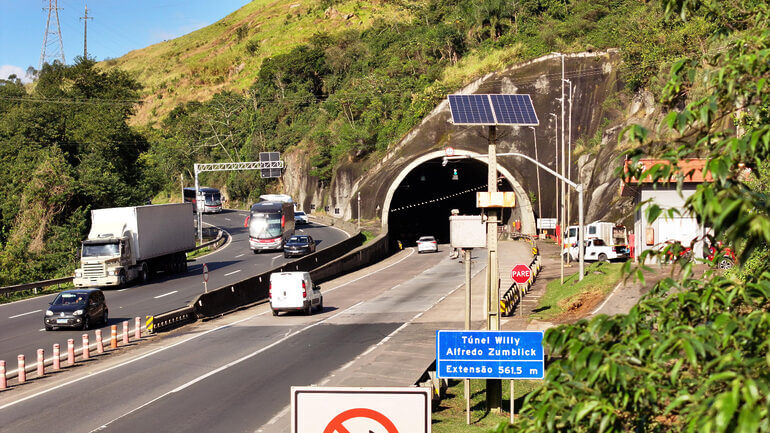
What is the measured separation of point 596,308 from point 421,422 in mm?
29639

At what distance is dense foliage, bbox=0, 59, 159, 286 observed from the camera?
204ft

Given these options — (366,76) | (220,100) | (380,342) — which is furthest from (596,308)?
(220,100)

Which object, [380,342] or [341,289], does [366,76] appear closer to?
[341,289]

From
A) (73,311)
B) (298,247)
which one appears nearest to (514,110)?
(73,311)

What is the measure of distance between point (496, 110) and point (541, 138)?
5526 centimetres

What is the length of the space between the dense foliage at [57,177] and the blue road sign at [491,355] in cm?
4600

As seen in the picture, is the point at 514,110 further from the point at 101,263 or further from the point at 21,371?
the point at 101,263

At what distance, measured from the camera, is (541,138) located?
264ft

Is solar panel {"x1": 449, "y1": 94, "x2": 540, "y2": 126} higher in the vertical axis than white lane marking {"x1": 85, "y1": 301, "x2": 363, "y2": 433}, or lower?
higher

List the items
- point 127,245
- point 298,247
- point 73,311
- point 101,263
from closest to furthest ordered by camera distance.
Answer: point 73,311 < point 101,263 < point 127,245 < point 298,247

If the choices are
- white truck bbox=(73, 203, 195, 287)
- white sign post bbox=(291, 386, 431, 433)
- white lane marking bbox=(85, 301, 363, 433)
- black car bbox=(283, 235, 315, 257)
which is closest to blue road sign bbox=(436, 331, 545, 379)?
white lane marking bbox=(85, 301, 363, 433)

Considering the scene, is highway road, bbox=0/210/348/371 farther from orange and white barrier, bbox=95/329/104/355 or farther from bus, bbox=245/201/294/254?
orange and white barrier, bbox=95/329/104/355

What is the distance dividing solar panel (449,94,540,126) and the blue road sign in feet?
36.9

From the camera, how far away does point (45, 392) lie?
22641 millimetres
